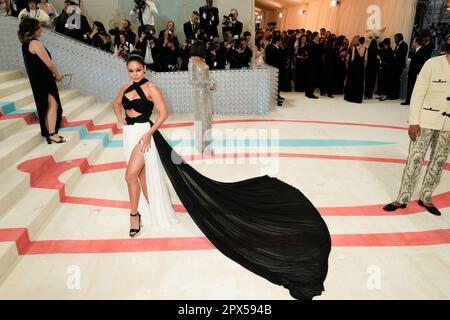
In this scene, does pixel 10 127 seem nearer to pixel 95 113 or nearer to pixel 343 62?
pixel 95 113

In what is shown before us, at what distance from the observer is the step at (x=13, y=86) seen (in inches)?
215

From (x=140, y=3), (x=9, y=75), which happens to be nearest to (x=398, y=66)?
(x=140, y=3)

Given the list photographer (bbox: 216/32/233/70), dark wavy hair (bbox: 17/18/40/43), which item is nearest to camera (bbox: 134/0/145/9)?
photographer (bbox: 216/32/233/70)

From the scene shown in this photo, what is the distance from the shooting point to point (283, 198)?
3.62m

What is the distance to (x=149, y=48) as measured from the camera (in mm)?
7840

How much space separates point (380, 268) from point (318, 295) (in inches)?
26.1

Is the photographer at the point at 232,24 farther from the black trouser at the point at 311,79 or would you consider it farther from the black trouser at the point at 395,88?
the black trouser at the point at 395,88

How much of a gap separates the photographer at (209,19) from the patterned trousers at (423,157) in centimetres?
642

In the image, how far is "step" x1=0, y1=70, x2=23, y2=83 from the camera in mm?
5999

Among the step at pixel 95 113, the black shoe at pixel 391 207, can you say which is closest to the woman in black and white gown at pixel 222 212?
the black shoe at pixel 391 207

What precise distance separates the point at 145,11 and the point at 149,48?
125 cm

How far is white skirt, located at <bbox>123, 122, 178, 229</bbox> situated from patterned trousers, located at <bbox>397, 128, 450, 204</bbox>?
2.44 meters

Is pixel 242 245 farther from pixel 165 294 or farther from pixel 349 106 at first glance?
pixel 349 106

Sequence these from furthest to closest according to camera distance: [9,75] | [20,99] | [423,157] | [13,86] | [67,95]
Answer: [67,95], [9,75], [13,86], [20,99], [423,157]
